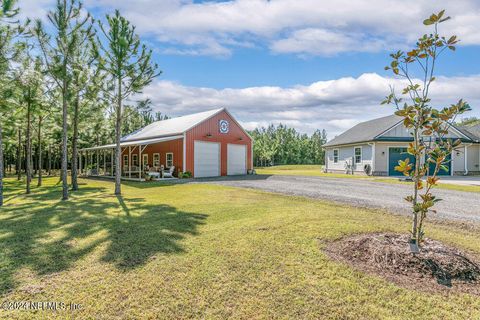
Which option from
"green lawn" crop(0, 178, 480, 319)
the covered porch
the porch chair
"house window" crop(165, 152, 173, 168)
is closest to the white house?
the covered porch

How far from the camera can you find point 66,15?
32.1 feet

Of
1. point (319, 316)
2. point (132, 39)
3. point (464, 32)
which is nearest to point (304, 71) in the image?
point (132, 39)

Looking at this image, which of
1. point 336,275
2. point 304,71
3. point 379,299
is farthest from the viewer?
point 304,71

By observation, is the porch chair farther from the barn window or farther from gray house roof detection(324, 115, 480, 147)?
gray house roof detection(324, 115, 480, 147)

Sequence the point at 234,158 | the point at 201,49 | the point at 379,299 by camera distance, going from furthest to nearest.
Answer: the point at 234,158
the point at 201,49
the point at 379,299

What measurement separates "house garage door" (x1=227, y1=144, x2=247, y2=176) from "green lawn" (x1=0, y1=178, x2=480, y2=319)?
1646 cm

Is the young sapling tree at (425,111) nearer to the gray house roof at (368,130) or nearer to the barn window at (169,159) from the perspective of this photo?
the barn window at (169,159)

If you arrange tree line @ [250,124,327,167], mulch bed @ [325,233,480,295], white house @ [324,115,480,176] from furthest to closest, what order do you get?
1. tree line @ [250,124,327,167]
2. white house @ [324,115,480,176]
3. mulch bed @ [325,233,480,295]

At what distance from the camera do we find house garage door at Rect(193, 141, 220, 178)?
2031cm

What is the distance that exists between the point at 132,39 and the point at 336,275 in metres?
11.4

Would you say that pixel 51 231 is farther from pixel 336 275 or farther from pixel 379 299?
pixel 379 299

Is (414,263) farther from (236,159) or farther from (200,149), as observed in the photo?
(236,159)

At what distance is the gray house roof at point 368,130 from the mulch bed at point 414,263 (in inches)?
749

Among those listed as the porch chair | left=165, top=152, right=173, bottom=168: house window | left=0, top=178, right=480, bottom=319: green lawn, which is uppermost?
left=165, top=152, right=173, bottom=168: house window
